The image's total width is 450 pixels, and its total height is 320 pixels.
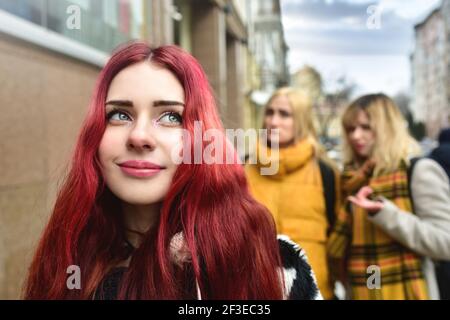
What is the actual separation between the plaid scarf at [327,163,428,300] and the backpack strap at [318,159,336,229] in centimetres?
3

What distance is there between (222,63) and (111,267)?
123 inches

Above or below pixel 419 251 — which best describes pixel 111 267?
above

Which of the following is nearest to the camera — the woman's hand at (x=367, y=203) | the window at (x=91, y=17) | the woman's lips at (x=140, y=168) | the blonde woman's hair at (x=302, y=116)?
the woman's lips at (x=140, y=168)

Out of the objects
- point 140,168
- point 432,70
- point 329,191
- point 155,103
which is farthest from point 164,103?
point 432,70

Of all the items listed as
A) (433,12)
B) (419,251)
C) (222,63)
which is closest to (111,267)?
(419,251)

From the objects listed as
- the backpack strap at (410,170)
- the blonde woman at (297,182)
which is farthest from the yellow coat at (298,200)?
the backpack strap at (410,170)

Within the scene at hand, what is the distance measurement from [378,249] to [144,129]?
3.77 feet

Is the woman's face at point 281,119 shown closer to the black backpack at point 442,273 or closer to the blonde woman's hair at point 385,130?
the blonde woman's hair at point 385,130

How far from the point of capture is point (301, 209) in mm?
1605

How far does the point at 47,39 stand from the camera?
1.81m

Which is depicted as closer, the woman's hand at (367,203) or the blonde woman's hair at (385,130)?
the woman's hand at (367,203)

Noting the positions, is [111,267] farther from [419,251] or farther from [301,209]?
[419,251]

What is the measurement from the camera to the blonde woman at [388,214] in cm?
151

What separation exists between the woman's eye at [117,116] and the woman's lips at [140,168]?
0.27ft
